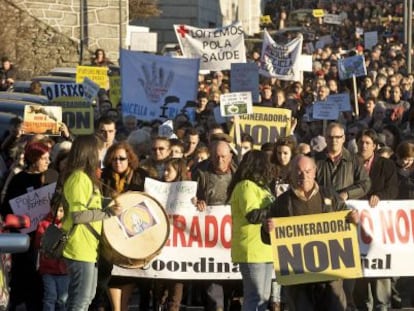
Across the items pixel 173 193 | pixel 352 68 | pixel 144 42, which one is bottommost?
pixel 173 193

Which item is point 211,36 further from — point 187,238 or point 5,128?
point 187,238

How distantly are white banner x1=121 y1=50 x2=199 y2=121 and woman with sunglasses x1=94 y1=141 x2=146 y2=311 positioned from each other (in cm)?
773

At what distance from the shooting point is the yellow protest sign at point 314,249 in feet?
35.7

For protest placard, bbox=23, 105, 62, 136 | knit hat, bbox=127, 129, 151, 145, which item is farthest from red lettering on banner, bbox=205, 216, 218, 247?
protest placard, bbox=23, 105, 62, 136

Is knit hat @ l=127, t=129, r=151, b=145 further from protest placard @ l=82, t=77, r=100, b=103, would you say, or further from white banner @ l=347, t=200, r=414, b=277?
protest placard @ l=82, t=77, r=100, b=103

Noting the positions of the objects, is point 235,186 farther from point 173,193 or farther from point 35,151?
point 35,151

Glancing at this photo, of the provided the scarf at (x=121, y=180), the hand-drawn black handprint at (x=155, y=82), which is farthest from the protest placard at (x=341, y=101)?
the scarf at (x=121, y=180)

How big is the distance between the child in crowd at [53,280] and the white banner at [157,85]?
320 inches

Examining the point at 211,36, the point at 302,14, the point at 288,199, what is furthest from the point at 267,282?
the point at 302,14

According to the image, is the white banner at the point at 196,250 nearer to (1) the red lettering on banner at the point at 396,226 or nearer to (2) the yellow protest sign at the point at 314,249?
(1) the red lettering on banner at the point at 396,226

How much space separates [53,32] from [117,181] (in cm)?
2814

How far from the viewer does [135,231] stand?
1177 cm

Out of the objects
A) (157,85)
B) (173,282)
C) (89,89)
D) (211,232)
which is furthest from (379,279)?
(89,89)

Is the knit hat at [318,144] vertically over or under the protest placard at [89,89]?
under
